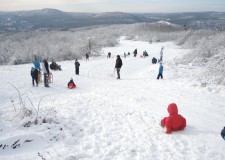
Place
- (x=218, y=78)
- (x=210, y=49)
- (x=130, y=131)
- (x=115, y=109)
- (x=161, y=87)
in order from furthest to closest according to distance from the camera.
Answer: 1. (x=210, y=49)
2. (x=218, y=78)
3. (x=161, y=87)
4. (x=115, y=109)
5. (x=130, y=131)

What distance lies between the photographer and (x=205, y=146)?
5125 millimetres

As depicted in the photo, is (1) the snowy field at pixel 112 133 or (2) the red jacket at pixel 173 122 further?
(2) the red jacket at pixel 173 122

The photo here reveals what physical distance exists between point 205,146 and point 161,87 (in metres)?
7.69

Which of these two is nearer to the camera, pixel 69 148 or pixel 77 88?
pixel 69 148

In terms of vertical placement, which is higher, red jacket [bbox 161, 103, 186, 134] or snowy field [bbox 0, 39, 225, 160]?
red jacket [bbox 161, 103, 186, 134]

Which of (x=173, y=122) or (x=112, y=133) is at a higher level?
(x=173, y=122)

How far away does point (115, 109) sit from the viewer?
805 centimetres

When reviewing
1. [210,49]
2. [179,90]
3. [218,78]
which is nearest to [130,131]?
[179,90]

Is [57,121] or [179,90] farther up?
[57,121]

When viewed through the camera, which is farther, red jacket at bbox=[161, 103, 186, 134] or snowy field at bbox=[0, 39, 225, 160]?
red jacket at bbox=[161, 103, 186, 134]

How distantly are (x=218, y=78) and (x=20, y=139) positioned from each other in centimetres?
1259

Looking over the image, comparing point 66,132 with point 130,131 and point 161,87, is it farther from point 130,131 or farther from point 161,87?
point 161,87

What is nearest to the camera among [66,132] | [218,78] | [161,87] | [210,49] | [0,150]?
[0,150]

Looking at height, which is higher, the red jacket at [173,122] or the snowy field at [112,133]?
the red jacket at [173,122]
